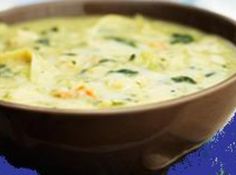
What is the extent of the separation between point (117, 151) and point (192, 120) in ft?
0.46

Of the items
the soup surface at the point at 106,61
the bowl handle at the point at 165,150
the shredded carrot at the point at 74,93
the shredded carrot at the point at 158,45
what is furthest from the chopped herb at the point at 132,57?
the bowl handle at the point at 165,150

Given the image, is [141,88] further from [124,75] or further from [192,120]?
[192,120]

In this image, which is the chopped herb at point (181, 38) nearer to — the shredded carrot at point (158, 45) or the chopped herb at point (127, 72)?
the shredded carrot at point (158, 45)

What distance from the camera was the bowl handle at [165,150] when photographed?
A: 1087 mm

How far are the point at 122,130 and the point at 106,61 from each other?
41cm

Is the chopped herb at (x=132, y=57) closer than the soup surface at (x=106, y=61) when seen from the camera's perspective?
No

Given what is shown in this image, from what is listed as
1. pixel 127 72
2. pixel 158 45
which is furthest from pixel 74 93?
pixel 158 45

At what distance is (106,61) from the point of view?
142cm

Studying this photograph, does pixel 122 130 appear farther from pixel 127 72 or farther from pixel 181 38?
pixel 181 38

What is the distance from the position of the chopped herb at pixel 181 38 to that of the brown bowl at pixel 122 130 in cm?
42

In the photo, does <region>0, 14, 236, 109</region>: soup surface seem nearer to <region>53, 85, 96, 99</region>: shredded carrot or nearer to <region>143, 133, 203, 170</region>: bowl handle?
<region>53, 85, 96, 99</region>: shredded carrot

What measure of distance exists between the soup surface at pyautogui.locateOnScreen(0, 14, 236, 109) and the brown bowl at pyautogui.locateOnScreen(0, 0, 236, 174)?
0.11 metres

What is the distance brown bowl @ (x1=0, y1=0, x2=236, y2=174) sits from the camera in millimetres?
1020

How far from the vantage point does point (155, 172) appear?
1182 mm
